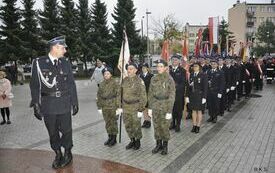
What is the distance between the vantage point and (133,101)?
8039 millimetres

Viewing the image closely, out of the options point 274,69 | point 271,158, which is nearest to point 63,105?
point 271,158

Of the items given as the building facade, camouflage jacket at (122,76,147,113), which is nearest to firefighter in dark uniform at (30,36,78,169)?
camouflage jacket at (122,76,147,113)

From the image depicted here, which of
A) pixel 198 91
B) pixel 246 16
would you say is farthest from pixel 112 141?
pixel 246 16

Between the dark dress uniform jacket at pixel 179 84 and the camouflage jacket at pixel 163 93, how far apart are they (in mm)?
2161

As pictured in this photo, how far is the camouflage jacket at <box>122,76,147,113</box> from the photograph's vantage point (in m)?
8.02

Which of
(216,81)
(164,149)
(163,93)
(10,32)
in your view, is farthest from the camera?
(10,32)

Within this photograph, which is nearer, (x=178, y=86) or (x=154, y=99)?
(x=154, y=99)

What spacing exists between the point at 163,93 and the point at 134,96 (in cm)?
62

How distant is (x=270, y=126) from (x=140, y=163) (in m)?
5.06

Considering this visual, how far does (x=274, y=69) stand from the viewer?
2572 centimetres

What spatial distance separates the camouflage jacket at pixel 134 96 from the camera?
8.02 meters

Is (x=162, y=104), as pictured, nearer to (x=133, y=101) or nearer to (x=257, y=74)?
(x=133, y=101)

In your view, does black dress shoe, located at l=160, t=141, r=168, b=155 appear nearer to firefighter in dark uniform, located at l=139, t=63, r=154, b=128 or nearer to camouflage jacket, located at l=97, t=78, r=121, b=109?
camouflage jacket, located at l=97, t=78, r=121, b=109

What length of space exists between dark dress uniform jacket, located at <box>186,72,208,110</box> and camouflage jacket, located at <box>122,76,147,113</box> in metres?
2.31
